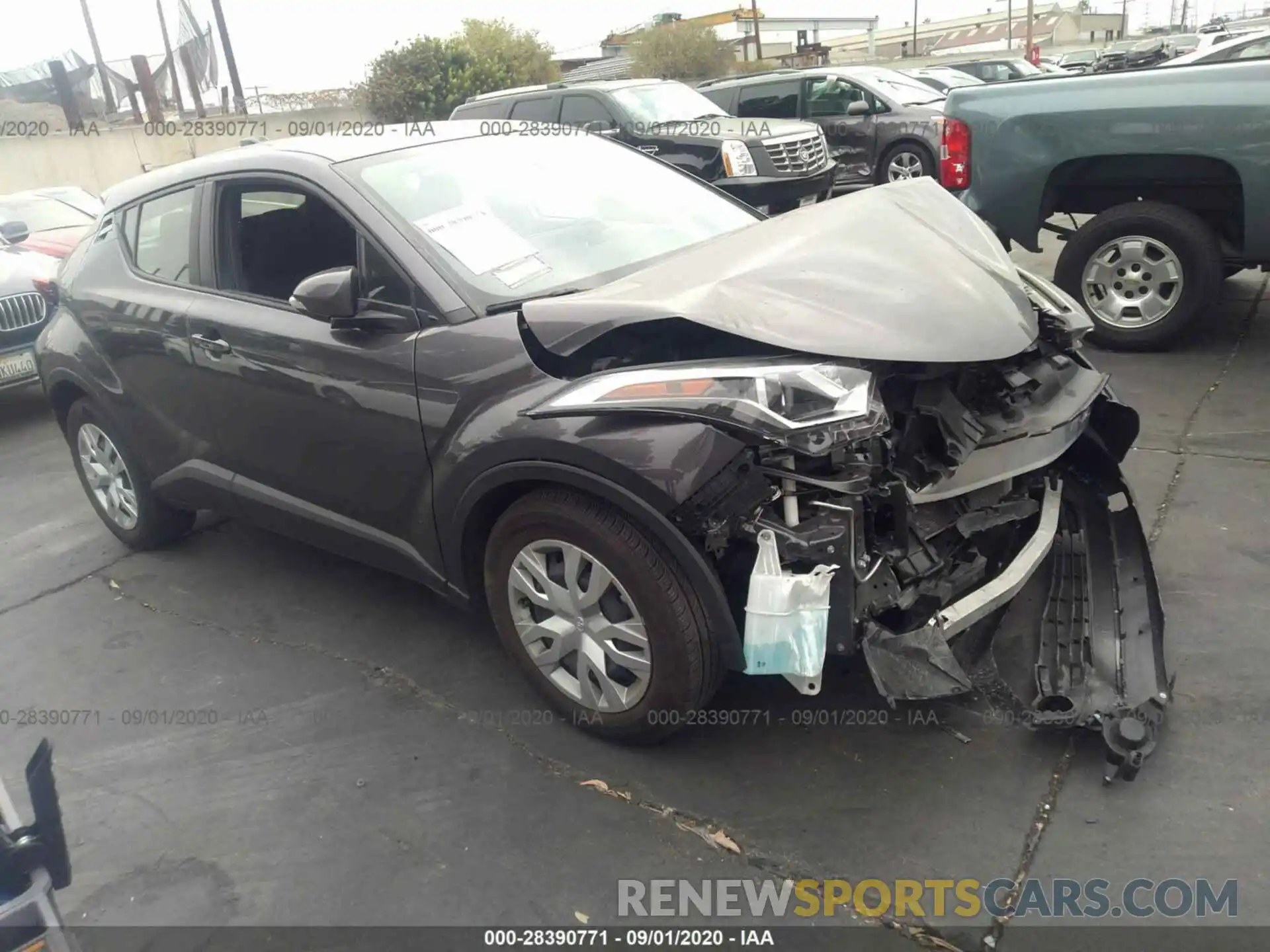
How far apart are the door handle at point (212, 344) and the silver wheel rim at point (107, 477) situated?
1060 millimetres

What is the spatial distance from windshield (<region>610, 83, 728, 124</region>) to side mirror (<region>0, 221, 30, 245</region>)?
571cm

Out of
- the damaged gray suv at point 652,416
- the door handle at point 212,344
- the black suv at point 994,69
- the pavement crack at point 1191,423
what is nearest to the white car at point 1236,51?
the pavement crack at point 1191,423

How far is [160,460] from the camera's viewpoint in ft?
13.3

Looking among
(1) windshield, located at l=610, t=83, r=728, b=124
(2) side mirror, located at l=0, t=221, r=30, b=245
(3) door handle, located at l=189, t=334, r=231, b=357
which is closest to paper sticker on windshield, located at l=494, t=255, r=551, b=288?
(3) door handle, located at l=189, t=334, r=231, b=357

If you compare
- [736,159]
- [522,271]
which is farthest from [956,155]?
[522,271]

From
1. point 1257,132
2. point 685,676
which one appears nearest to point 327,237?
point 685,676

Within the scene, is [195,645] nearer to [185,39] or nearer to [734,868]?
[734,868]

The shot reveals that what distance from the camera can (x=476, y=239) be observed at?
309cm

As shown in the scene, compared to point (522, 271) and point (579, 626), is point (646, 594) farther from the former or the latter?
point (522, 271)

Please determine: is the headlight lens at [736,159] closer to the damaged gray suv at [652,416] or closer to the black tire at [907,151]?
the black tire at [907,151]

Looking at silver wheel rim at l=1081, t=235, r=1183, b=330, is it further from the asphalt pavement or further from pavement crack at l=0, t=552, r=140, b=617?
pavement crack at l=0, t=552, r=140, b=617

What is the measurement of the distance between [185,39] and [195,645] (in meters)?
29.8

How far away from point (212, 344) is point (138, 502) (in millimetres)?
1255

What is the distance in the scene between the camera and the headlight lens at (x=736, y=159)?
9516mm
